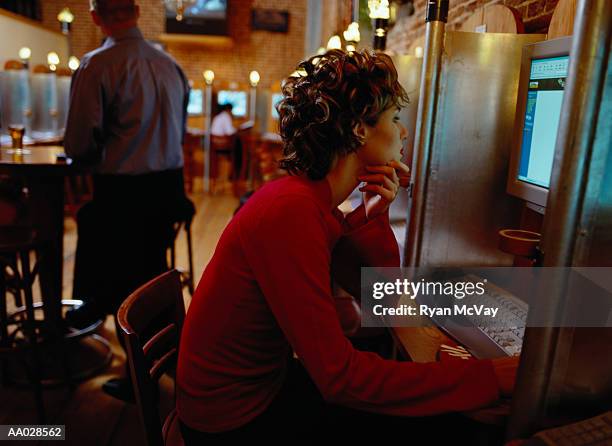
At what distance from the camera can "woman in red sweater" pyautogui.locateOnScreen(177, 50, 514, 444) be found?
3.04ft

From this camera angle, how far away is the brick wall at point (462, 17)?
65.9 inches

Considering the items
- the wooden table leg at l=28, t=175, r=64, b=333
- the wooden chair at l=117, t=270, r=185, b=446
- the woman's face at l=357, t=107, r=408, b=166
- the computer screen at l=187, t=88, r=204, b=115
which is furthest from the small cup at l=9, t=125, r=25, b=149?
the computer screen at l=187, t=88, r=204, b=115

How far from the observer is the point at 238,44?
32.9ft

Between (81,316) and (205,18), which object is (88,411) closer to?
(81,316)

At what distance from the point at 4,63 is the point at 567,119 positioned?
24.1 feet

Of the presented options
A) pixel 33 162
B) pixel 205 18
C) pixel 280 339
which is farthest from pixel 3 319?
pixel 205 18

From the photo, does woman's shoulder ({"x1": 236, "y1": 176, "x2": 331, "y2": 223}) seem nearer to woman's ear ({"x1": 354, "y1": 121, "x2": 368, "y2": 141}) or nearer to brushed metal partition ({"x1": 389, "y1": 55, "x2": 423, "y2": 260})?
woman's ear ({"x1": 354, "y1": 121, "x2": 368, "y2": 141})

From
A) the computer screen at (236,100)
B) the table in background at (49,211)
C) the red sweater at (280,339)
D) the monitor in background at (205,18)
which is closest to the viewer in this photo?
the red sweater at (280,339)

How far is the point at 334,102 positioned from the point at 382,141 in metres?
0.14

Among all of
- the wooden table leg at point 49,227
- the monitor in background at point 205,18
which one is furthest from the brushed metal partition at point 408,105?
the monitor in background at point 205,18

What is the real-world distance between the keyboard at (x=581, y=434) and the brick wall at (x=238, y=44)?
9.60m

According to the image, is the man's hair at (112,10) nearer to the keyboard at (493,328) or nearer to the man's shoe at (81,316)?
the man's shoe at (81,316)

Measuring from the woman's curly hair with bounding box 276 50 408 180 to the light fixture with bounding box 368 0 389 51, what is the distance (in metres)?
0.77

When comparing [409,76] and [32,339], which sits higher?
[409,76]
